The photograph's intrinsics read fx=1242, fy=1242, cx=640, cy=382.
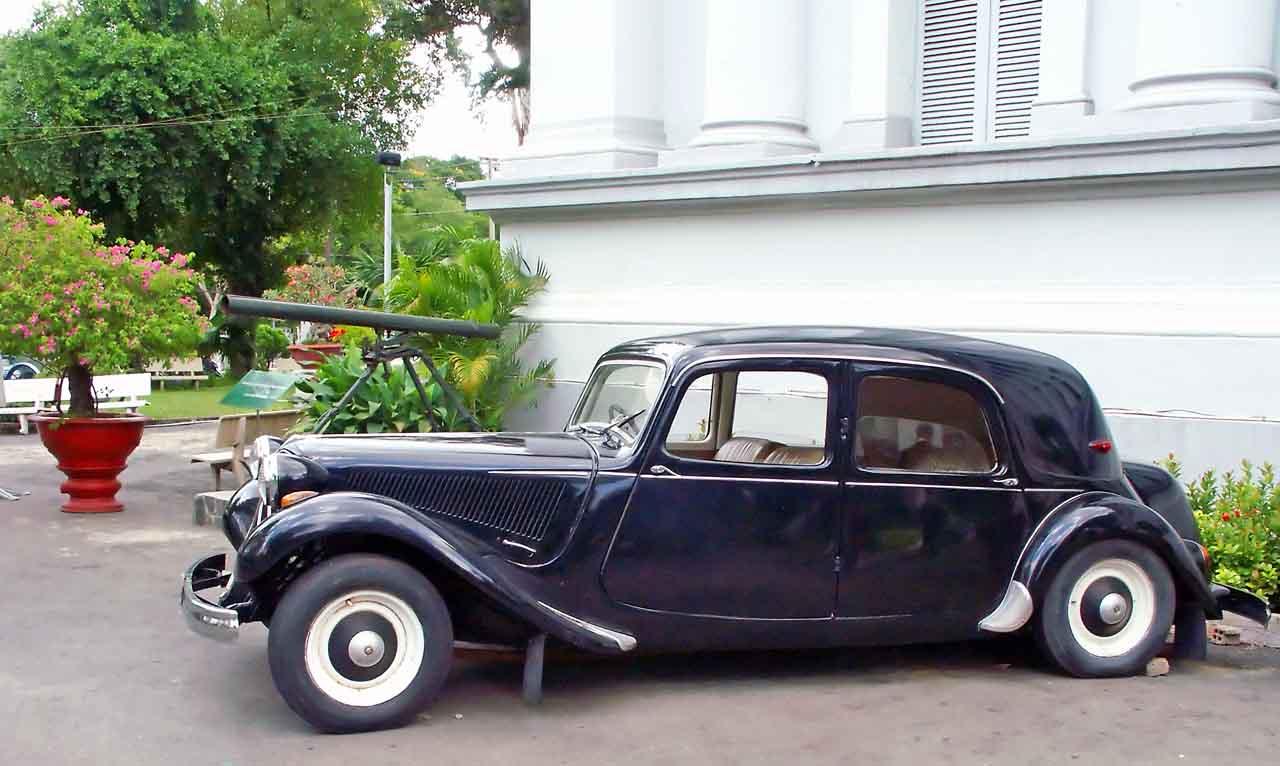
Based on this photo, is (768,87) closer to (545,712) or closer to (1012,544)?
(1012,544)

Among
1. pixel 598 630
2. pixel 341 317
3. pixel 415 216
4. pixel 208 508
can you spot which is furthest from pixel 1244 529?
pixel 415 216

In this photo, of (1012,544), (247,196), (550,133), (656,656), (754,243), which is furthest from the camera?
(247,196)

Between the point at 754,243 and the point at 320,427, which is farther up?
the point at 754,243

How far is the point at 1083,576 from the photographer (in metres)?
5.67

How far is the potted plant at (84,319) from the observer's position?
995 cm

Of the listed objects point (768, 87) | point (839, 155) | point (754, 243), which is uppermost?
point (768, 87)

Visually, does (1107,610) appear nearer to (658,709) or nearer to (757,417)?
(757,417)

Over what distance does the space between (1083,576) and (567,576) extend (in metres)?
2.37

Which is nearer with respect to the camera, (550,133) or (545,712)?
(545,712)

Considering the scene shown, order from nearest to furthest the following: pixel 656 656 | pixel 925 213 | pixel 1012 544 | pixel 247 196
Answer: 1. pixel 1012 544
2. pixel 656 656
3. pixel 925 213
4. pixel 247 196

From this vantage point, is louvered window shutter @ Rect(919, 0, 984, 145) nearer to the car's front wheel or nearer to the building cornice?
the building cornice

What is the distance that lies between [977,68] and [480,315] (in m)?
4.70

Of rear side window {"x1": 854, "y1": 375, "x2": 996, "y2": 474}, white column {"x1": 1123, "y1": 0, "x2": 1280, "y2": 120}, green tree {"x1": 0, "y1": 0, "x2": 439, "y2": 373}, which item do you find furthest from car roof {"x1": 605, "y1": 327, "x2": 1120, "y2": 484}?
green tree {"x1": 0, "y1": 0, "x2": 439, "y2": 373}

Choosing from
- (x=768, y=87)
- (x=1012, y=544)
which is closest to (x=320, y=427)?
(x=1012, y=544)
